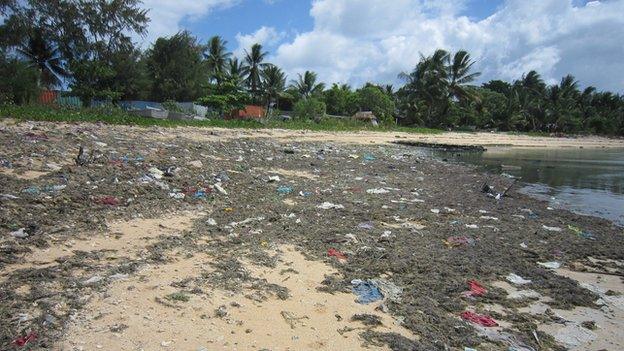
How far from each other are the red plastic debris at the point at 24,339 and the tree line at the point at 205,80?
1817cm

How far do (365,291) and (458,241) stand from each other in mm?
2097

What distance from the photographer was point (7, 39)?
25672 millimetres

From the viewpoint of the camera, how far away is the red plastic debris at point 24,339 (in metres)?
2.33

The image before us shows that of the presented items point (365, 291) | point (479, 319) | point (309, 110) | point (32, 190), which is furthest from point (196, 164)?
point (309, 110)

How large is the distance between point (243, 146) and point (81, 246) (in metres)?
8.50

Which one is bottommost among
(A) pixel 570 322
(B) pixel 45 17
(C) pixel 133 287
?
(A) pixel 570 322

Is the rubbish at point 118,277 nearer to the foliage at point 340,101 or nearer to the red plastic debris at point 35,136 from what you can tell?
the red plastic debris at point 35,136

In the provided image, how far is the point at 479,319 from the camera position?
316 centimetres

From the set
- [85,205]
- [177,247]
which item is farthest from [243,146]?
[177,247]

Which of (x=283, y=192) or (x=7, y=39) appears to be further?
(x=7, y=39)

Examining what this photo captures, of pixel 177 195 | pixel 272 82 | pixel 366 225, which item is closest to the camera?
pixel 366 225

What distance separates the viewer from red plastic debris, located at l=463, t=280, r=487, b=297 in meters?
3.59

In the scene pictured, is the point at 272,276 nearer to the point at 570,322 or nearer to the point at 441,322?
the point at 441,322

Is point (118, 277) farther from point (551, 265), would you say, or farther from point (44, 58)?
point (44, 58)
